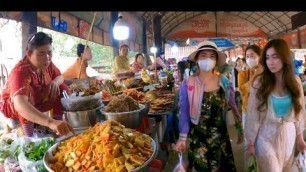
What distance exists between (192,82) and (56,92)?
0.91 metres

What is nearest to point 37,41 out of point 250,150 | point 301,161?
point 250,150

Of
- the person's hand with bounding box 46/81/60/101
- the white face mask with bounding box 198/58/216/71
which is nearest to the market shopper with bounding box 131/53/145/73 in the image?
the white face mask with bounding box 198/58/216/71

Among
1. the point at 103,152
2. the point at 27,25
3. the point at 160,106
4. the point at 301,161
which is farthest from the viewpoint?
the point at 27,25

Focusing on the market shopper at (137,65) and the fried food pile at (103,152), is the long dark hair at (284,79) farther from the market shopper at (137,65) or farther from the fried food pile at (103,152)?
the market shopper at (137,65)

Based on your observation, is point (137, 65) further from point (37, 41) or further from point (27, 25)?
point (37, 41)

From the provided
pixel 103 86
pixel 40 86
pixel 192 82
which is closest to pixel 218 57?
pixel 192 82

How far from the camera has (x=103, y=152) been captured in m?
1.15

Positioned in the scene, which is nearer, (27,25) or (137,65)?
(27,25)

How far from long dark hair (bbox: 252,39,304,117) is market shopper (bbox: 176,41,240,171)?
0.22m

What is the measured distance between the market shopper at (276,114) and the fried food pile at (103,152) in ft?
3.01

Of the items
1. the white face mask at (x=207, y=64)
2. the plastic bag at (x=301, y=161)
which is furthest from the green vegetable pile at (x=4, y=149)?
the plastic bag at (x=301, y=161)

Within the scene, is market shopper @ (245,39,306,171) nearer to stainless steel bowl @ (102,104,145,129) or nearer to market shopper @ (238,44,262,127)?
stainless steel bowl @ (102,104,145,129)

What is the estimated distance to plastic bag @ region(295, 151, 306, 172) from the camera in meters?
1.78

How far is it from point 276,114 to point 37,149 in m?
1.47
